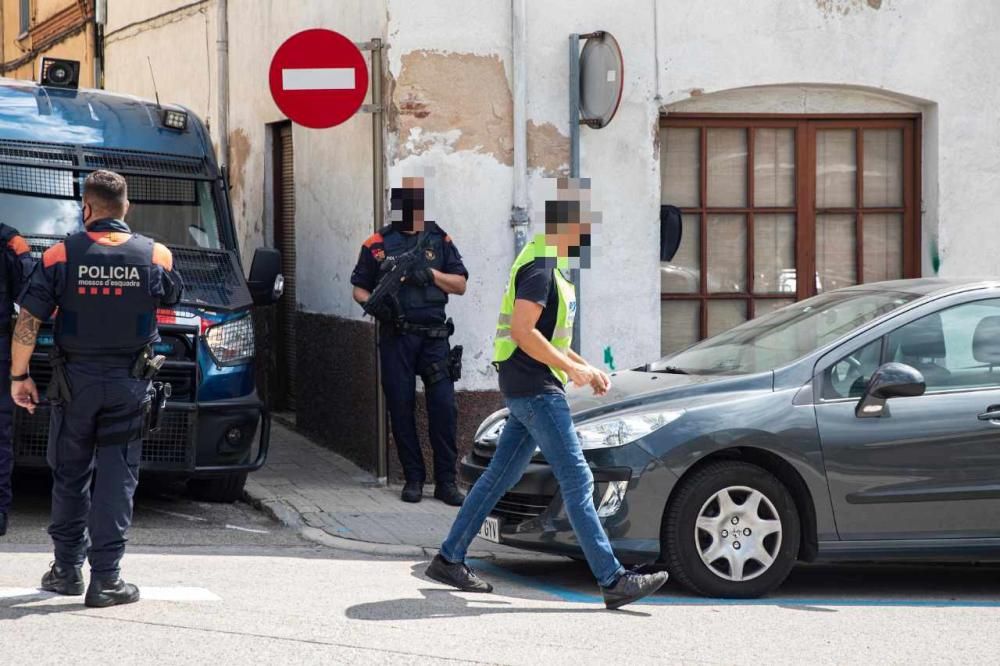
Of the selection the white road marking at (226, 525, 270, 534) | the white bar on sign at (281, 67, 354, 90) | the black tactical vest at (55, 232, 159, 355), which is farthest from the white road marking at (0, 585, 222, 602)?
the white bar on sign at (281, 67, 354, 90)

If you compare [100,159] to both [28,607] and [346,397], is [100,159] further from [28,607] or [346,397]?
[28,607]

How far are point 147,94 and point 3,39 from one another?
33.5ft

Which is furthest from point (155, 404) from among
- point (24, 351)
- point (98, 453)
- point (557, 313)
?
point (557, 313)

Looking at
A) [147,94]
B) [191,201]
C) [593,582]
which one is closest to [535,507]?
[593,582]

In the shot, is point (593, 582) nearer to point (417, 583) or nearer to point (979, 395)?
point (417, 583)

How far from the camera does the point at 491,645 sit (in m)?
5.90

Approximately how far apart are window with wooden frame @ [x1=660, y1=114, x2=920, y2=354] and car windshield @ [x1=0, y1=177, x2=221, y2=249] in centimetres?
325

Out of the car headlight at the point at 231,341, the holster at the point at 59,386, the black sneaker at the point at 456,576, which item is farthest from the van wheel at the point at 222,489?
the holster at the point at 59,386

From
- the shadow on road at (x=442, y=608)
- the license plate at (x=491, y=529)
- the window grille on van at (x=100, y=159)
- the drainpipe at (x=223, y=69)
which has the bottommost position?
the shadow on road at (x=442, y=608)

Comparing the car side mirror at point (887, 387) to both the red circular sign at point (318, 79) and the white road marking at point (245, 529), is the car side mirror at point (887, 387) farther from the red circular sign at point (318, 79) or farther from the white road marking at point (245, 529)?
the red circular sign at point (318, 79)

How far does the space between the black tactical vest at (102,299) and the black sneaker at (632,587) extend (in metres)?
2.25

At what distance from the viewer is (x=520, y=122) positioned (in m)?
10.3

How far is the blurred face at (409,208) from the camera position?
31.8 feet

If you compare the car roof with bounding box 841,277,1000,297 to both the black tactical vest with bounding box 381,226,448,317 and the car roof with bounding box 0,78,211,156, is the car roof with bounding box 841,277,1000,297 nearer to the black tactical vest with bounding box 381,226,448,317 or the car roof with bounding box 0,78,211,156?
the black tactical vest with bounding box 381,226,448,317
